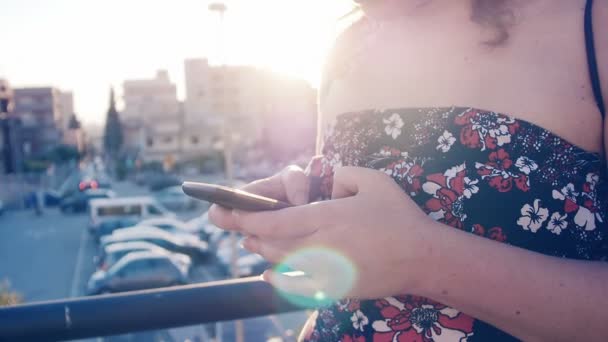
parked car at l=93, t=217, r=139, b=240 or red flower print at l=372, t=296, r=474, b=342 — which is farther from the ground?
red flower print at l=372, t=296, r=474, b=342

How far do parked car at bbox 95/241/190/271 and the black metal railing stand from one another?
11.4 meters

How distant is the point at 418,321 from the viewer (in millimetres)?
724

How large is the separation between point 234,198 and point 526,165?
0.41 m

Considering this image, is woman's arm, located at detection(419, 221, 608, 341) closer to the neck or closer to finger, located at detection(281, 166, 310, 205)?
Answer: finger, located at detection(281, 166, 310, 205)

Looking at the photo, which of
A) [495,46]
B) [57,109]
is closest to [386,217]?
[495,46]

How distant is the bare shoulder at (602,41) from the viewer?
2.17ft

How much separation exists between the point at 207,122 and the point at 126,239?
22.2 meters

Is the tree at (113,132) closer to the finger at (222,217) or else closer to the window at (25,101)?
the window at (25,101)

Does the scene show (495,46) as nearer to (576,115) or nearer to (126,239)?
(576,115)

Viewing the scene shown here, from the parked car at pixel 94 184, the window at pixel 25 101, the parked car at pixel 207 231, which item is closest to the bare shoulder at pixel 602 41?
the parked car at pixel 94 184

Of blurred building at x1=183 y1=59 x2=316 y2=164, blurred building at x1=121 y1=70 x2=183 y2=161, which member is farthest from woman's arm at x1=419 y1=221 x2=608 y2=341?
blurred building at x1=121 y1=70 x2=183 y2=161

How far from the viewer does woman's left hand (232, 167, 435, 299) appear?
2.00 ft

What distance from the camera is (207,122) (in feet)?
116

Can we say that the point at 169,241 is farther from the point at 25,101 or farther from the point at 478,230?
the point at 25,101
